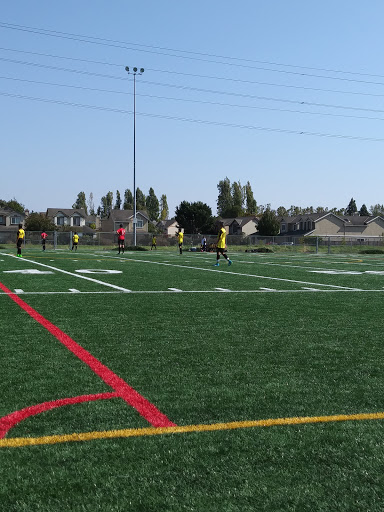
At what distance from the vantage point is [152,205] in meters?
156

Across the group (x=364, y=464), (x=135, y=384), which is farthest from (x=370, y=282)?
(x=364, y=464)

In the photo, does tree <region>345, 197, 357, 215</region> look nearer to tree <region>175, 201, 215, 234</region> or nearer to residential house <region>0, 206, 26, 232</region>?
tree <region>175, 201, 215, 234</region>

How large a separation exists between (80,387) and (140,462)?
1.53m

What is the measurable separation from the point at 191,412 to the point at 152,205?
503ft

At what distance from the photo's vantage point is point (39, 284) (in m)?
12.5

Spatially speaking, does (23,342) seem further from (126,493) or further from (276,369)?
(126,493)

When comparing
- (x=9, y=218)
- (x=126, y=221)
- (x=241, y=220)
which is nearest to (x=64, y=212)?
(x=126, y=221)

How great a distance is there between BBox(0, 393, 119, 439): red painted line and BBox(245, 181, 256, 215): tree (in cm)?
13125

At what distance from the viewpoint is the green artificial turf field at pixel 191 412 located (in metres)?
2.50

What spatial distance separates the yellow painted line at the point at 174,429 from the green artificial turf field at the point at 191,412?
0.01 meters

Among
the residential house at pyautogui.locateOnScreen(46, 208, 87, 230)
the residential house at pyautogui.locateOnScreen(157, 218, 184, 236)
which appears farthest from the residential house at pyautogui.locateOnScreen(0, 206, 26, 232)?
the residential house at pyautogui.locateOnScreen(157, 218, 184, 236)

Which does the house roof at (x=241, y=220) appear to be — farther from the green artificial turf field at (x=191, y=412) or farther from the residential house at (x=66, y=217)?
the green artificial turf field at (x=191, y=412)

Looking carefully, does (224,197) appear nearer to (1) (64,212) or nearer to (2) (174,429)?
(1) (64,212)

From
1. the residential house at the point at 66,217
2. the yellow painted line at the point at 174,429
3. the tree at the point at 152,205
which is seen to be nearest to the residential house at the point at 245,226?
the residential house at the point at 66,217
